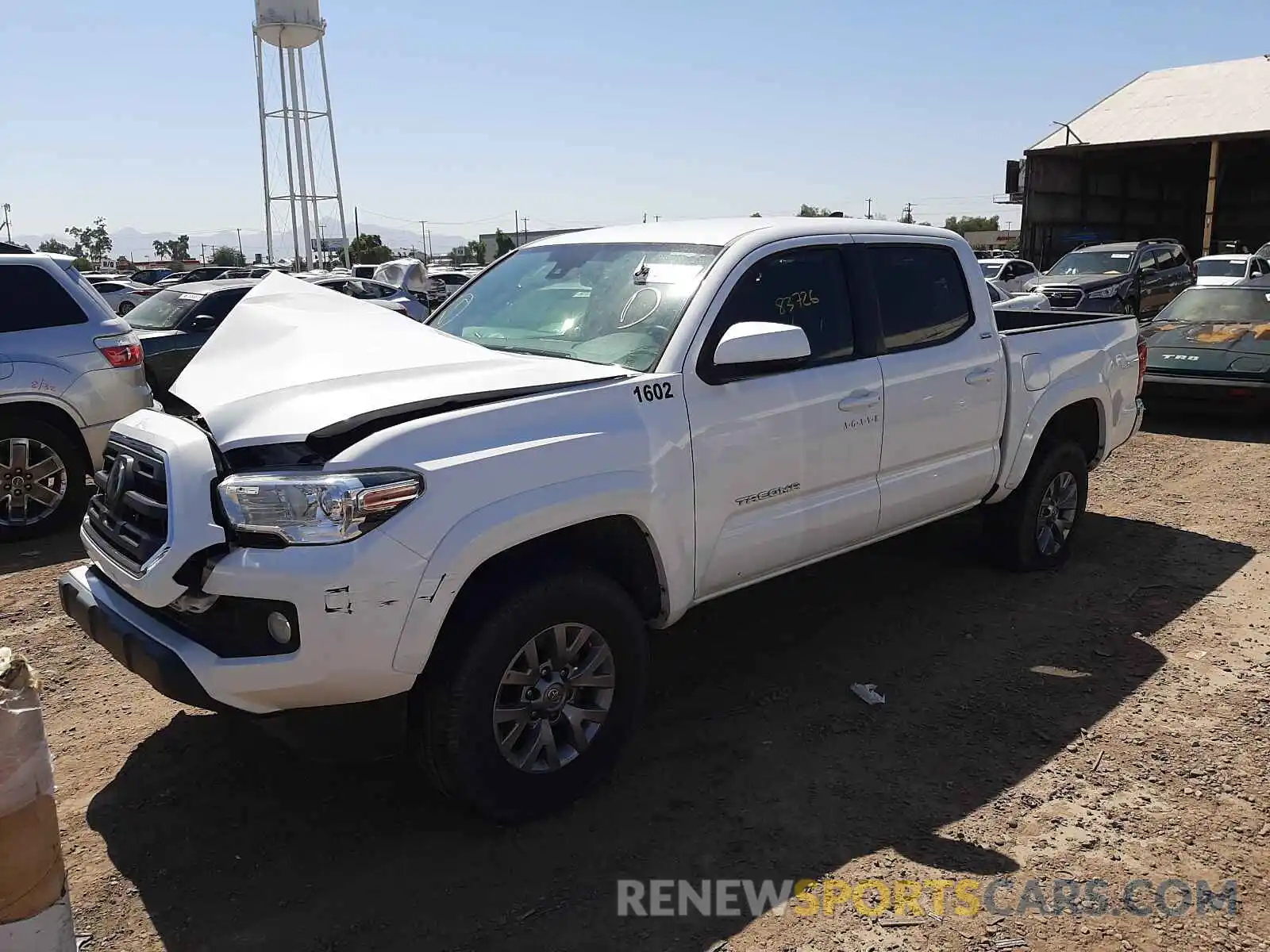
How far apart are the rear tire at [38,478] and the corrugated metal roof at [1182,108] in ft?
87.3

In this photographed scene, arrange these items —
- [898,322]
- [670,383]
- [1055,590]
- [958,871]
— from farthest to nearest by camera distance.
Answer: [1055,590] < [898,322] < [670,383] < [958,871]

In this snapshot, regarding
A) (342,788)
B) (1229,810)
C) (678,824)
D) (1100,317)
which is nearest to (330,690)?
(342,788)

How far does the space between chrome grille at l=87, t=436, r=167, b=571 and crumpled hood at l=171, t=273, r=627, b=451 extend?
24cm

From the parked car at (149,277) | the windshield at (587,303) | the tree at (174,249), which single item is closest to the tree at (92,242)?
the tree at (174,249)

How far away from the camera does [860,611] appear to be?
536 cm

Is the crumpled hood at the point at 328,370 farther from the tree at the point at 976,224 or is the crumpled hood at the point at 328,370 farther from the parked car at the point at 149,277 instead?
the tree at the point at 976,224

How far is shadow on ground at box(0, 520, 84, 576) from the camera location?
250 inches

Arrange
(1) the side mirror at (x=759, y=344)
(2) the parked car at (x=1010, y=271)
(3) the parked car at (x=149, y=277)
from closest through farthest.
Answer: (1) the side mirror at (x=759, y=344)
(2) the parked car at (x=1010, y=271)
(3) the parked car at (x=149, y=277)

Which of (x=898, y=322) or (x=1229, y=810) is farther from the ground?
(x=898, y=322)

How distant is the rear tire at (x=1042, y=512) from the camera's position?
5.68m

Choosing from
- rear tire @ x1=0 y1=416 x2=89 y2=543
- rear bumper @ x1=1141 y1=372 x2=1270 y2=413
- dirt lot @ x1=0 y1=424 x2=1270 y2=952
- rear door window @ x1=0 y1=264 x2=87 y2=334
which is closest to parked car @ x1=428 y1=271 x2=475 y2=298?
rear bumper @ x1=1141 y1=372 x2=1270 y2=413

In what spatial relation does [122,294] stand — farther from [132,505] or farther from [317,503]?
[317,503]

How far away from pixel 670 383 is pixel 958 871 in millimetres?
1857

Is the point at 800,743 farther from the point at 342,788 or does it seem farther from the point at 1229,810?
the point at 342,788
